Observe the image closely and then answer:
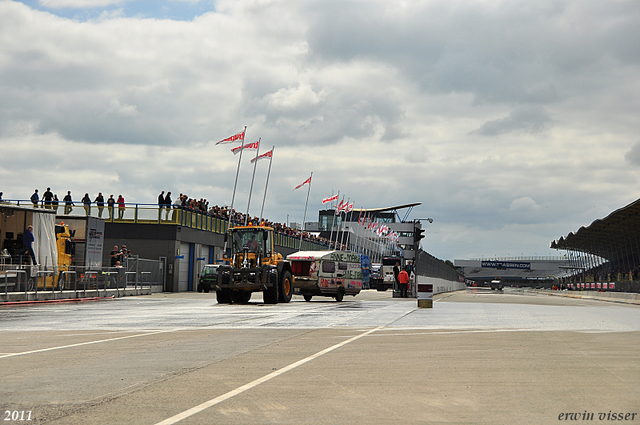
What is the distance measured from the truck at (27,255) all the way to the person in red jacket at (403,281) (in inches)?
768

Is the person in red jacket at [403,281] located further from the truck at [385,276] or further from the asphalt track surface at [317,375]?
the truck at [385,276]

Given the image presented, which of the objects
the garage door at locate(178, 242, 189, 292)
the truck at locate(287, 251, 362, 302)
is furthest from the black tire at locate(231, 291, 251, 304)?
the garage door at locate(178, 242, 189, 292)

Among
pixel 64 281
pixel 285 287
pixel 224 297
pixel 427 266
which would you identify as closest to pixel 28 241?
pixel 64 281

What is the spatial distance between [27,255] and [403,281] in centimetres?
2202

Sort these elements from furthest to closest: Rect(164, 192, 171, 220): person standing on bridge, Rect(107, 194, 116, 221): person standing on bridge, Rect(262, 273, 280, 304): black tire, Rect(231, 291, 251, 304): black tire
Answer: Rect(164, 192, 171, 220): person standing on bridge < Rect(107, 194, 116, 221): person standing on bridge < Rect(231, 291, 251, 304): black tire < Rect(262, 273, 280, 304): black tire

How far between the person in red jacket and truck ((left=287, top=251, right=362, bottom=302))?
281 inches

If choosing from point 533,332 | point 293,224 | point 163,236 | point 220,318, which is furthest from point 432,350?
point 293,224

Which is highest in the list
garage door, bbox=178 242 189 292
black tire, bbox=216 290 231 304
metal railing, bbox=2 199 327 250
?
metal railing, bbox=2 199 327 250

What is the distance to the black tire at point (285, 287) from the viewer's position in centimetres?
3078

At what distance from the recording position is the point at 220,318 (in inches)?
818

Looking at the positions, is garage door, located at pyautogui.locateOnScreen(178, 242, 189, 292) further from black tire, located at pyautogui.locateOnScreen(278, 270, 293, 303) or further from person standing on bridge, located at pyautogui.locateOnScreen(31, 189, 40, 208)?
black tire, located at pyautogui.locateOnScreen(278, 270, 293, 303)

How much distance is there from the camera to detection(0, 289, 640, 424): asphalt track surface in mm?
6852

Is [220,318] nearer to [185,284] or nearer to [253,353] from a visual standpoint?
[253,353]

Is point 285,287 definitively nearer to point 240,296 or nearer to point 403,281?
point 240,296
